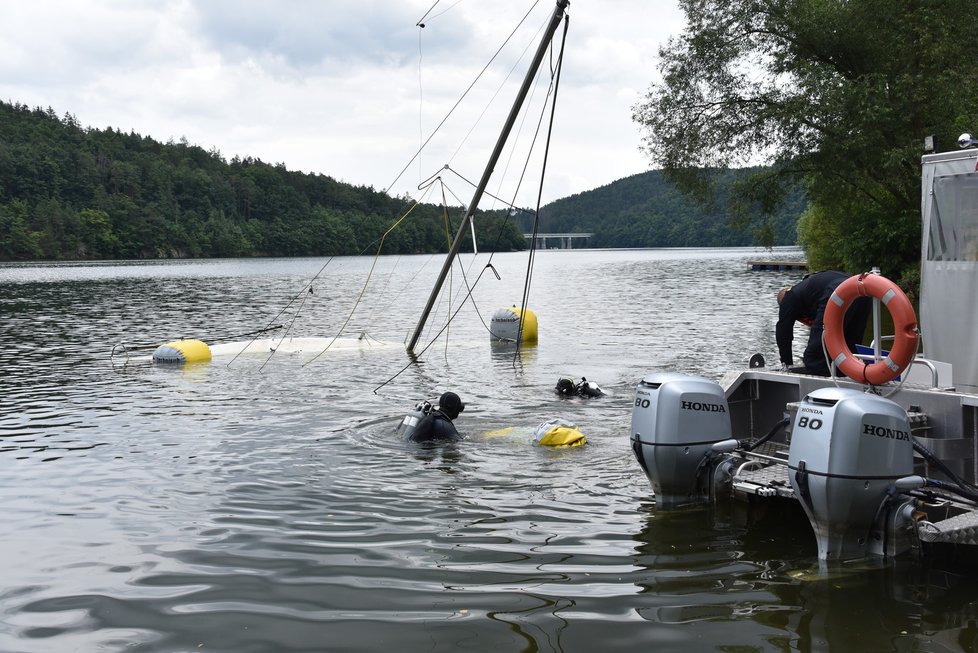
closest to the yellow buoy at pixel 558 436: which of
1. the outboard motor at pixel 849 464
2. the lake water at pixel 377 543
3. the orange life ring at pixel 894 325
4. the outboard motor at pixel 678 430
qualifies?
the lake water at pixel 377 543

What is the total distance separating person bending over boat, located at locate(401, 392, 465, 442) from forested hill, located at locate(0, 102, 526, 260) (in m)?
108

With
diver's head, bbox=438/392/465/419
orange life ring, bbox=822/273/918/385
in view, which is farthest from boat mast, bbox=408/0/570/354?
orange life ring, bbox=822/273/918/385

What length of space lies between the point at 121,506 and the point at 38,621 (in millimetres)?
2937

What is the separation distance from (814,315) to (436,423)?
485 cm

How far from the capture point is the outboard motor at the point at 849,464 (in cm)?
637

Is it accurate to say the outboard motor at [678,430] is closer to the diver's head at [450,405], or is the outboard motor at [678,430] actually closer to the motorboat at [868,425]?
the motorboat at [868,425]

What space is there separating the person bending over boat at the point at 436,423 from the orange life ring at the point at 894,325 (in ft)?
16.5

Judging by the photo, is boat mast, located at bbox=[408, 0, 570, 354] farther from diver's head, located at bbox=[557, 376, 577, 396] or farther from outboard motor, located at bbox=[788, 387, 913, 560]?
outboard motor, located at bbox=[788, 387, 913, 560]

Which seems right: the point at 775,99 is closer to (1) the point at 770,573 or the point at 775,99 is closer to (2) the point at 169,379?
(2) the point at 169,379

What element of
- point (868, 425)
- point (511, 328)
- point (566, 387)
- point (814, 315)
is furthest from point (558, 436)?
point (511, 328)

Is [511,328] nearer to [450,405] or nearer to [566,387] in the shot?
[566,387]

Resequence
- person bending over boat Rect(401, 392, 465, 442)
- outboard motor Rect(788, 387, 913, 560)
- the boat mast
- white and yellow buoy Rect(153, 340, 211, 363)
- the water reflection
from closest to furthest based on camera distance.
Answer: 1. the water reflection
2. outboard motor Rect(788, 387, 913, 560)
3. person bending over boat Rect(401, 392, 465, 442)
4. the boat mast
5. white and yellow buoy Rect(153, 340, 211, 363)

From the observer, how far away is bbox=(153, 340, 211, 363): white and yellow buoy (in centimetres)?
2064

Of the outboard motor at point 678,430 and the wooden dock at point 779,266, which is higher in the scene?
the wooden dock at point 779,266
